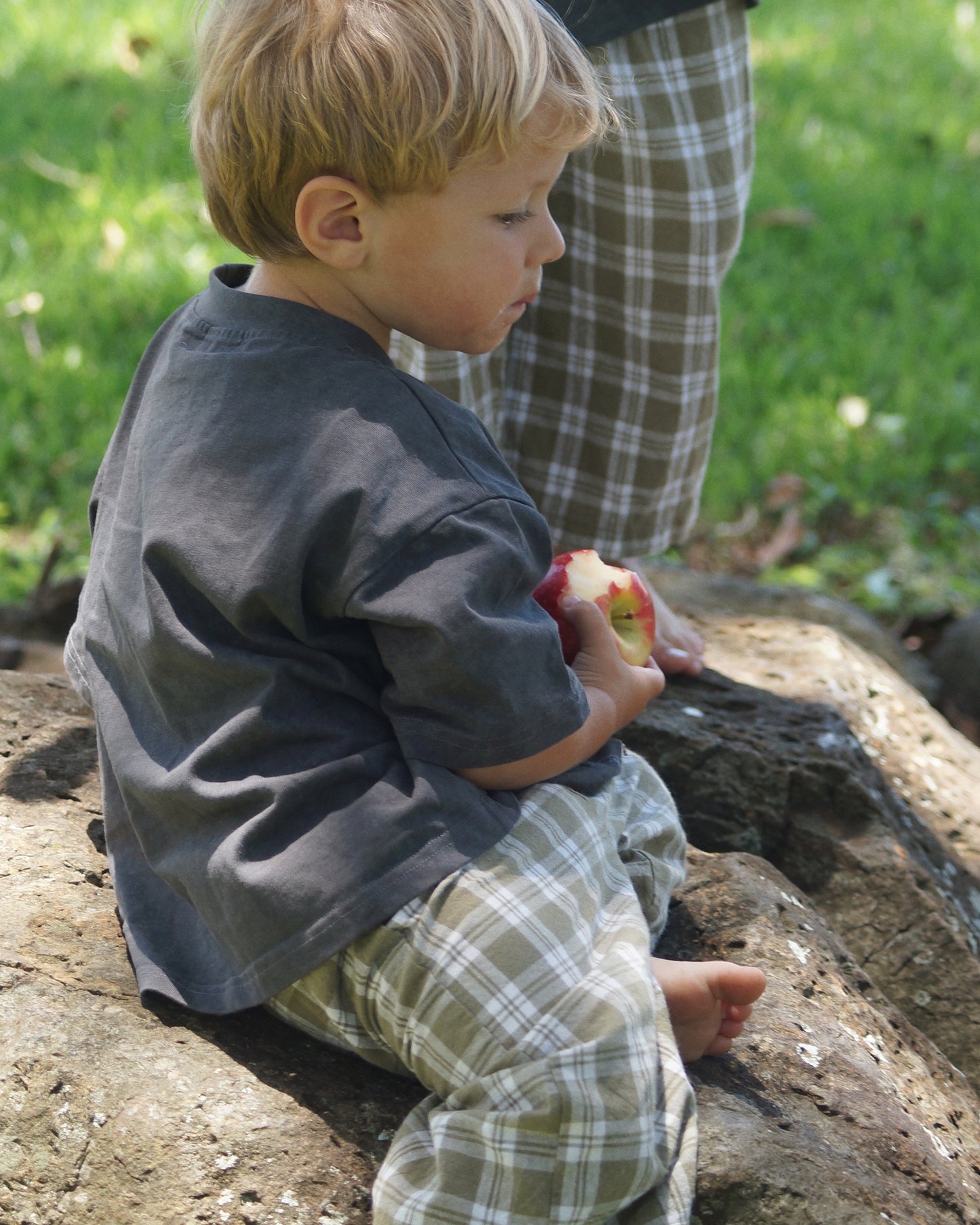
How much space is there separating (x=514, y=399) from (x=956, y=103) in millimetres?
5426

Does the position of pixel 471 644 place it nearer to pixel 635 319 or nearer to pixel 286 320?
pixel 286 320

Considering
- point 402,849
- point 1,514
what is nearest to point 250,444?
point 402,849

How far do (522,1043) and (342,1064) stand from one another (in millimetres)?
352

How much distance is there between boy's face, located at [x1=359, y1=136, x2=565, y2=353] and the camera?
1604 millimetres

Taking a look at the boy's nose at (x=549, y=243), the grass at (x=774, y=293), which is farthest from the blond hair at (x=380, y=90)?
the grass at (x=774, y=293)

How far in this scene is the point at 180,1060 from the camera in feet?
5.35

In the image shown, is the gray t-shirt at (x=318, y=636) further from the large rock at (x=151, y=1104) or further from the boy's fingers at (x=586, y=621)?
the boy's fingers at (x=586, y=621)

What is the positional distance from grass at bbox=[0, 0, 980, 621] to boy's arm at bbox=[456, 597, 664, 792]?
6.30 feet

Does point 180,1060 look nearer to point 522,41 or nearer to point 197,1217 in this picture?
point 197,1217

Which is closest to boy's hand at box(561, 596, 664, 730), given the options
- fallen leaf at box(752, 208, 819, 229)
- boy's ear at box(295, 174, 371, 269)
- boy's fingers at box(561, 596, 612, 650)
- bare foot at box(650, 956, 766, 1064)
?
boy's fingers at box(561, 596, 612, 650)

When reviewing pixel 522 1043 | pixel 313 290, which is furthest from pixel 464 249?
pixel 522 1043

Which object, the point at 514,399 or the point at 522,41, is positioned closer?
the point at 522,41

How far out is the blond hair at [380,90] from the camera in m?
1.51

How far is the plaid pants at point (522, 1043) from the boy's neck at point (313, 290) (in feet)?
2.19
